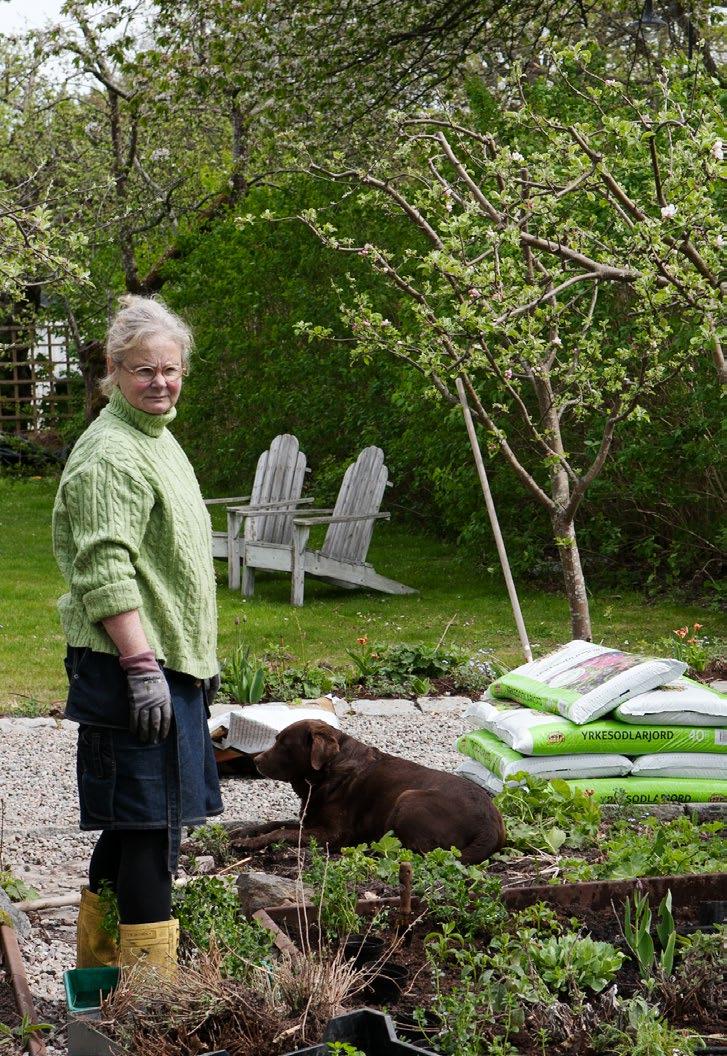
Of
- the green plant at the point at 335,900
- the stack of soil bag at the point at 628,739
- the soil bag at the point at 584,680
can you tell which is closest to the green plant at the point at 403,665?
the soil bag at the point at 584,680

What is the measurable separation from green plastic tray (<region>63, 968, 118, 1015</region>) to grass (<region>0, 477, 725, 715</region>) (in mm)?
4088

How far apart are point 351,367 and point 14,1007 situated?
34.1ft

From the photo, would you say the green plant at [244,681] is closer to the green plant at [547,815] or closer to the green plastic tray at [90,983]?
the green plant at [547,815]

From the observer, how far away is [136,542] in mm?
3031

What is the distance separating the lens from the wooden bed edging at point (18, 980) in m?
2.89

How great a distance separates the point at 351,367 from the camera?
13102 millimetres

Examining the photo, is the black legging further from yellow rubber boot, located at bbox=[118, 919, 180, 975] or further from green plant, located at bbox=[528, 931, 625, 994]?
green plant, located at bbox=[528, 931, 625, 994]

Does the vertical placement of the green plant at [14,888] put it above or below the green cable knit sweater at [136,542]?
below

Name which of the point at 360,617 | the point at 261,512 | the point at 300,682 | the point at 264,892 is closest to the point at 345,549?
the point at 261,512

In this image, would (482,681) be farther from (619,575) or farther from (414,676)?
(619,575)

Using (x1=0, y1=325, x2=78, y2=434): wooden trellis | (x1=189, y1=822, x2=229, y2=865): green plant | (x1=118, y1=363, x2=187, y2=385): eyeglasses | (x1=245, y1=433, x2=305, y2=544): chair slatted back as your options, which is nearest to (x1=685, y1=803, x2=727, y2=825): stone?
(x1=189, y1=822, x2=229, y2=865): green plant

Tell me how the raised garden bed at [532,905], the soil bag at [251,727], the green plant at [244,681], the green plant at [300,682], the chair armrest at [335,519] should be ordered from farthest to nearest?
the chair armrest at [335,519]
the green plant at [300,682]
the green plant at [244,681]
the soil bag at [251,727]
the raised garden bed at [532,905]

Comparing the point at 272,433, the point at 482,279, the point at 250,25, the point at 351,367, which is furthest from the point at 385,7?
the point at 482,279

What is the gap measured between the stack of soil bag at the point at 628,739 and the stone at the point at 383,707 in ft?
5.78
